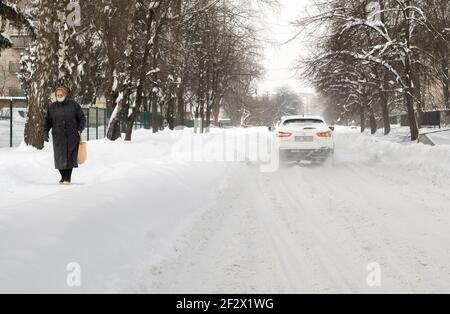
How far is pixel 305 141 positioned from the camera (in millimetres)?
14859

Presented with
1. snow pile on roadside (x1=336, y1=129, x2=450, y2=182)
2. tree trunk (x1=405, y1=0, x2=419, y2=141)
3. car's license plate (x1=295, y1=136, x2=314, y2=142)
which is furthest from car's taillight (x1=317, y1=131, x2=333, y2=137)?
tree trunk (x1=405, y1=0, x2=419, y2=141)

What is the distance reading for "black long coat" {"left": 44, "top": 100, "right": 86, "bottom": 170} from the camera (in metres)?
8.94

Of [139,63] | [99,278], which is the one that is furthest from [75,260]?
[139,63]

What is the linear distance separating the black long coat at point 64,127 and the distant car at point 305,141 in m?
7.46

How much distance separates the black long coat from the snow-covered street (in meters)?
0.66

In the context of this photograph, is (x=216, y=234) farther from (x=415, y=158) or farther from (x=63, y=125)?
(x=415, y=158)

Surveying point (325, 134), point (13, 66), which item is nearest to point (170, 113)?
point (325, 134)

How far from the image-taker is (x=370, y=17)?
2105 cm

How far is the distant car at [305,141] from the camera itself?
1485 centimetres

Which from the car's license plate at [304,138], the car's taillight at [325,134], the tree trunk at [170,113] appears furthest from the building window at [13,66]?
the car's taillight at [325,134]

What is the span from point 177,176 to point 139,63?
42.2 feet

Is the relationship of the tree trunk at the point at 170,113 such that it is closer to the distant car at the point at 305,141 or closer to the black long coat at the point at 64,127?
the distant car at the point at 305,141

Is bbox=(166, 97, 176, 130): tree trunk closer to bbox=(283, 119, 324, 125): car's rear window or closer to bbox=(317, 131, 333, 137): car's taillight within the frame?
bbox=(283, 119, 324, 125): car's rear window

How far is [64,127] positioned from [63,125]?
41mm
